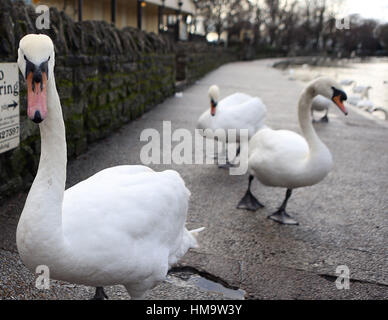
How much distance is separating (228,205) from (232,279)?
1.56 meters

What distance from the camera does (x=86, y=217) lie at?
6.85 feet

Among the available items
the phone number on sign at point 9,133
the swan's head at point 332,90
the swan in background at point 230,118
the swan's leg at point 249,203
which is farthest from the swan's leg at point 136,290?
the swan in background at point 230,118

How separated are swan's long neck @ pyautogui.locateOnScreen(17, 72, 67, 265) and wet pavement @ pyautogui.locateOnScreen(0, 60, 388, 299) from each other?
3.47ft

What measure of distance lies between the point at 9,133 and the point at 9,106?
0.28 metres

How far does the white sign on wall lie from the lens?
12.6ft

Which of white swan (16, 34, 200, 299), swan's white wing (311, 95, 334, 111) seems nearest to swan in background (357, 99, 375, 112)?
swan's white wing (311, 95, 334, 111)

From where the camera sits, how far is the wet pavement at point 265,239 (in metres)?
2.95

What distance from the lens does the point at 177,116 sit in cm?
937

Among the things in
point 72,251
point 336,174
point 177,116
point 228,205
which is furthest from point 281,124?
point 72,251

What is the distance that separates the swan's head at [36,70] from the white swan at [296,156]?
2801 mm

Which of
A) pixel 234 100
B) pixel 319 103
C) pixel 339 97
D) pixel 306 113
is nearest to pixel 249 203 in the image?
pixel 306 113

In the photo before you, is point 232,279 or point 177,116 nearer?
point 232,279

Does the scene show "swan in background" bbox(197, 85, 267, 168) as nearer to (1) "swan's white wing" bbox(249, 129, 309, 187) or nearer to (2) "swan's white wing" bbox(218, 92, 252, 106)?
(2) "swan's white wing" bbox(218, 92, 252, 106)
